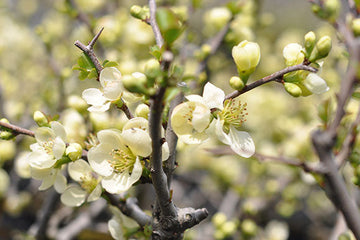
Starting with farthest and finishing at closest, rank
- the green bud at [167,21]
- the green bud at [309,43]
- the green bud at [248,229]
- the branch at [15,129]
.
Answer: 1. the green bud at [248,229]
2. the branch at [15,129]
3. the green bud at [309,43]
4. the green bud at [167,21]

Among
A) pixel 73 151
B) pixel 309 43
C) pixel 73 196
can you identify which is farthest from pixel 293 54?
pixel 73 196

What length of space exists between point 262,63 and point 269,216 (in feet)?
3.79

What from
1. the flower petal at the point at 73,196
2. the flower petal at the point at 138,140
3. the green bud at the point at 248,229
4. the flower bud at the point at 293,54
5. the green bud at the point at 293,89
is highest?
the flower bud at the point at 293,54

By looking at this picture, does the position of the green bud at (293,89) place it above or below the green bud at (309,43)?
below

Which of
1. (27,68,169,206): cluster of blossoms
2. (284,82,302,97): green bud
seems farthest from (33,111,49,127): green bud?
(284,82,302,97): green bud

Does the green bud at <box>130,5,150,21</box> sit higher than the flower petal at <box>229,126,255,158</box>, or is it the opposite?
the green bud at <box>130,5,150,21</box>

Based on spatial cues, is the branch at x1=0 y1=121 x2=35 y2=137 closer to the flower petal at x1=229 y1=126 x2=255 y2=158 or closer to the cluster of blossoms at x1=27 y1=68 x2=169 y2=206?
the cluster of blossoms at x1=27 y1=68 x2=169 y2=206

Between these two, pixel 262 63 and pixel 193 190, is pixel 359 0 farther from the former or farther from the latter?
pixel 193 190

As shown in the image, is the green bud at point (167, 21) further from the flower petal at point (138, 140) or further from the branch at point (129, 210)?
the branch at point (129, 210)

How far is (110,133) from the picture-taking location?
73cm

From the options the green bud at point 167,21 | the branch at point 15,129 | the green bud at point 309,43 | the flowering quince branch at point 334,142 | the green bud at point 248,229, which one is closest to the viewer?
the green bud at point 167,21

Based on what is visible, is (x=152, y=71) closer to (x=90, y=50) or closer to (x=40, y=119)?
(x=90, y=50)

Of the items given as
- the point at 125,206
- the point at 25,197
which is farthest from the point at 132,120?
the point at 25,197

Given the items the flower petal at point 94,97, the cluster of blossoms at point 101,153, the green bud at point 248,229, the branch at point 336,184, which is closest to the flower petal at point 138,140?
the cluster of blossoms at point 101,153
